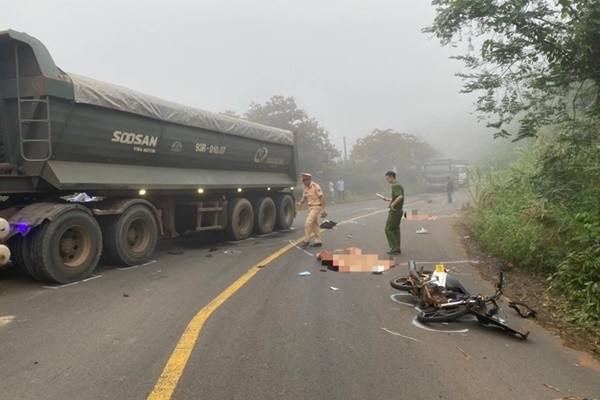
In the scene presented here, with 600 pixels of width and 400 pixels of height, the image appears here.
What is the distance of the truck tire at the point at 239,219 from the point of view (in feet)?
35.4

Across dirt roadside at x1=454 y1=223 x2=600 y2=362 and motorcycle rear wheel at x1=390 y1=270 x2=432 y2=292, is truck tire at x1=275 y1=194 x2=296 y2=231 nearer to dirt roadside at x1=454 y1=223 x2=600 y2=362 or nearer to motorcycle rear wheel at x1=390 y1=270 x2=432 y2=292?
dirt roadside at x1=454 y1=223 x2=600 y2=362

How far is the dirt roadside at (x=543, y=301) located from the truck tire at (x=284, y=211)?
5752mm

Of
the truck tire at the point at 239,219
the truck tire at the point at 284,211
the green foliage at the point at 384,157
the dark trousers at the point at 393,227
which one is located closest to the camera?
the dark trousers at the point at 393,227

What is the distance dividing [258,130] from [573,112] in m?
7.16

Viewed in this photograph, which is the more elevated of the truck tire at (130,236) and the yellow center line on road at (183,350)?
the truck tire at (130,236)

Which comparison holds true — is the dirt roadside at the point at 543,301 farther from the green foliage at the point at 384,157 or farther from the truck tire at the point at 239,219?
the green foliage at the point at 384,157

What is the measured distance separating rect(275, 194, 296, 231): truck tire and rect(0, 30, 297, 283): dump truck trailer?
3.24 m

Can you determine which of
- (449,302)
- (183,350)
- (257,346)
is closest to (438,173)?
(449,302)

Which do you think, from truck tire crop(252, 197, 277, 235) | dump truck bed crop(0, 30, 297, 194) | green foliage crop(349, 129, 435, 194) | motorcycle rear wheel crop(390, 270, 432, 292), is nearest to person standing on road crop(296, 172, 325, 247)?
truck tire crop(252, 197, 277, 235)

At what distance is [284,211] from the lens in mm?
13516

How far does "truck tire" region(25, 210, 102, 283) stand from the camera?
236 inches

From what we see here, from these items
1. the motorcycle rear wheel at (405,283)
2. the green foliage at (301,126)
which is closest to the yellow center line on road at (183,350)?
the motorcycle rear wheel at (405,283)

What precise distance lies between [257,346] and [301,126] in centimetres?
2936

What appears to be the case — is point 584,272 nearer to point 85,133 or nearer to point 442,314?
point 442,314
